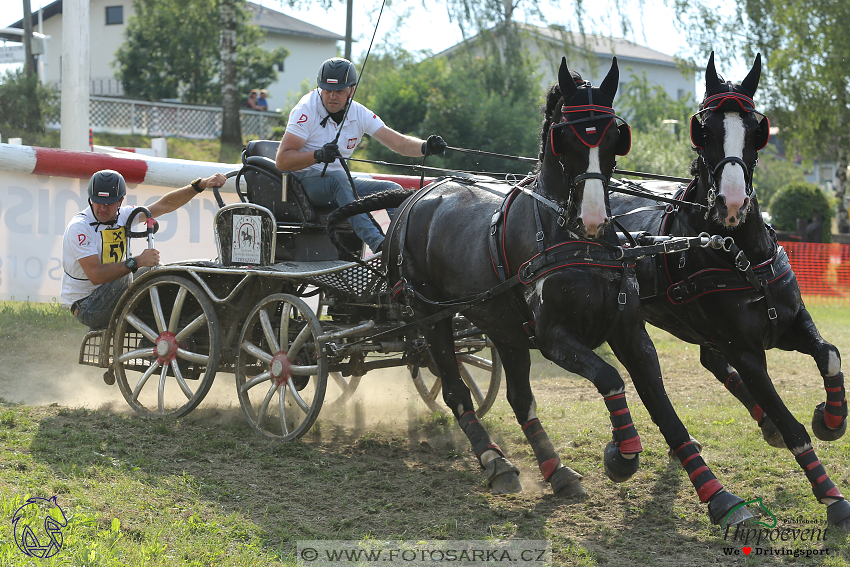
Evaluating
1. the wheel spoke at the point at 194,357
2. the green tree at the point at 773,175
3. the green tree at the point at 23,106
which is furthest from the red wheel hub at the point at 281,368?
the green tree at the point at 773,175

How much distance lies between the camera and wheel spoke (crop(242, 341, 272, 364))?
539 cm

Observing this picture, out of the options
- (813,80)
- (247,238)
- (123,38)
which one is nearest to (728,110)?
(247,238)

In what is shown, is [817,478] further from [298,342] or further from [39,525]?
[39,525]

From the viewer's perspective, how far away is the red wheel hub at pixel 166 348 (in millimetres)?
5809

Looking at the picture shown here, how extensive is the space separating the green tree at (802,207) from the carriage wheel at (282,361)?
15.3 meters

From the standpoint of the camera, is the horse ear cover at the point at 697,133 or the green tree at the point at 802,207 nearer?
the horse ear cover at the point at 697,133

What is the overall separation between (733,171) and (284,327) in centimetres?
289

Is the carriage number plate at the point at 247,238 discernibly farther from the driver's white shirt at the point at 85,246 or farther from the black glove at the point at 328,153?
the driver's white shirt at the point at 85,246

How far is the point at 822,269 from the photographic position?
15586 millimetres

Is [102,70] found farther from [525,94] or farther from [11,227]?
[11,227]

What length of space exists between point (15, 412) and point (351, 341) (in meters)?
2.19

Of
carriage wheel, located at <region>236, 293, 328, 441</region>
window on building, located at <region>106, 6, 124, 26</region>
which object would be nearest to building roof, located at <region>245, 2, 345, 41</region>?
window on building, located at <region>106, 6, 124, 26</region>

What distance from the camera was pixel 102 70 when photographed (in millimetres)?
37000

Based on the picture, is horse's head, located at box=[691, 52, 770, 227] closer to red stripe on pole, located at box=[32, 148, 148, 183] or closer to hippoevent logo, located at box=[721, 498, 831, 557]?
hippoevent logo, located at box=[721, 498, 831, 557]
